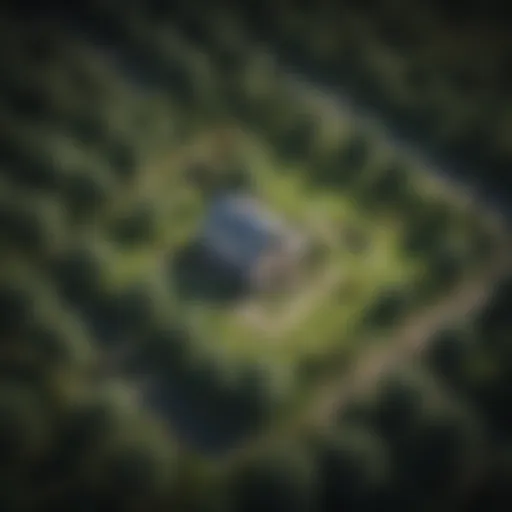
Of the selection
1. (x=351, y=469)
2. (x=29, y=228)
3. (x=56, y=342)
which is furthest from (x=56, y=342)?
(x=351, y=469)

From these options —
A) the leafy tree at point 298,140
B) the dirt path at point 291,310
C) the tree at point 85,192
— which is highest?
the leafy tree at point 298,140

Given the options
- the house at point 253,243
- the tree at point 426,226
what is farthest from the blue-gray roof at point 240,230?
the tree at point 426,226

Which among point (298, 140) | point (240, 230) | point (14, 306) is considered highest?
point (298, 140)

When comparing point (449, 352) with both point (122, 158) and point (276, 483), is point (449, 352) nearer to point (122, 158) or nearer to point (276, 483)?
point (276, 483)

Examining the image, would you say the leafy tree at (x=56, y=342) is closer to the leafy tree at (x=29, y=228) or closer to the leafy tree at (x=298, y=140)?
the leafy tree at (x=29, y=228)

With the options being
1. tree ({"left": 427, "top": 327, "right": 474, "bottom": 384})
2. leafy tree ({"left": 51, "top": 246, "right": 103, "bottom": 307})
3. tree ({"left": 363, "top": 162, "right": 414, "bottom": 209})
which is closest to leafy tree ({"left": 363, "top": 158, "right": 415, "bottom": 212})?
tree ({"left": 363, "top": 162, "right": 414, "bottom": 209})

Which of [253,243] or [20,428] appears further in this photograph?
[253,243]

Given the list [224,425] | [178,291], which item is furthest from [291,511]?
[178,291]

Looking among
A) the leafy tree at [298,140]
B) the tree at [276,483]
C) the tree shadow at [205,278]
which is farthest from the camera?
the leafy tree at [298,140]
